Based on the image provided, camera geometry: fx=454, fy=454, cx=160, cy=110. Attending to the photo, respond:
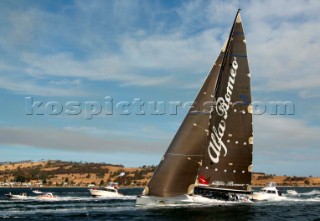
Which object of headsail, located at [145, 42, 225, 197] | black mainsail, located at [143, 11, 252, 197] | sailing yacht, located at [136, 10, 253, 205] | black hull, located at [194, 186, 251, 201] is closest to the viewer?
headsail, located at [145, 42, 225, 197]

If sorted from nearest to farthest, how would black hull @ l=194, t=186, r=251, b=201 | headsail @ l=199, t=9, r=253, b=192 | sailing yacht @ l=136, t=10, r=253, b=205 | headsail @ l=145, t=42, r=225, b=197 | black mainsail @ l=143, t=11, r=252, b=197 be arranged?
headsail @ l=145, t=42, r=225, b=197, black hull @ l=194, t=186, r=251, b=201, sailing yacht @ l=136, t=10, r=253, b=205, black mainsail @ l=143, t=11, r=252, b=197, headsail @ l=199, t=9, r=253, b=192

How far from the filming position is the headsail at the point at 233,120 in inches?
1891

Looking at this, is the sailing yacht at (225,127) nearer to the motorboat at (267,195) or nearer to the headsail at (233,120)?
the headsail at (233,120)

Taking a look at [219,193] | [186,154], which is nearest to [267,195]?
[219,193]

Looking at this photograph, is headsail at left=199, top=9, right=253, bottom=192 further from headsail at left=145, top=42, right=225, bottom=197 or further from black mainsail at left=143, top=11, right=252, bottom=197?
headsail at left=145, top=42, right=225, bottom=197

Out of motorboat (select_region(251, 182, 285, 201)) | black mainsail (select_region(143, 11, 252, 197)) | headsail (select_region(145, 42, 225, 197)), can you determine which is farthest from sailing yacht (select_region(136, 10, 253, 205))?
motorboat (select_region(251, 182, 285, 201))

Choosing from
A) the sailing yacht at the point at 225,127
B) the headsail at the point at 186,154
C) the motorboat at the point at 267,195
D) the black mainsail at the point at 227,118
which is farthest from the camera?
the motorboat at the point at 267,195

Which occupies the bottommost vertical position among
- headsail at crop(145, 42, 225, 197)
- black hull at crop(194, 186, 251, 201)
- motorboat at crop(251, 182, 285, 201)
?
motorboat at crop(251, 182, 285, 201)

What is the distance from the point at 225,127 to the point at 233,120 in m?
1.16

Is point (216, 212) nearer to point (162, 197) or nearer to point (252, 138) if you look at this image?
point (162, 197)

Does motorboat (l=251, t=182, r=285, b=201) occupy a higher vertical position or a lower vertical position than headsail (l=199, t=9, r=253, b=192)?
lower

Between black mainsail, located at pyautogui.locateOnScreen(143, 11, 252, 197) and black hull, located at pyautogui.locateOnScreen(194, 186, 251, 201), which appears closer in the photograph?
black hull, located at pyautogui.locateOnScreen(194, 186, 251, 201)

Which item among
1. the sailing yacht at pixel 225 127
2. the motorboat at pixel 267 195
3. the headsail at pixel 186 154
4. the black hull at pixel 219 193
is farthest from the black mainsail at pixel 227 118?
the motorboat at pixel 267 195

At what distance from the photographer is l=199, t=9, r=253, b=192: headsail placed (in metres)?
48.0
